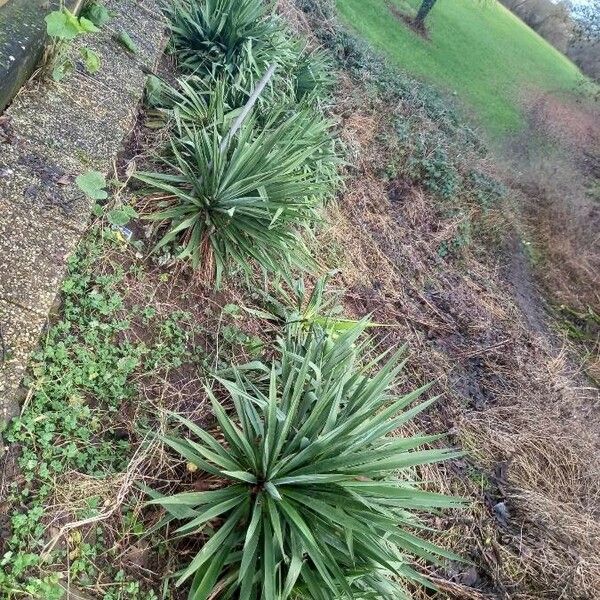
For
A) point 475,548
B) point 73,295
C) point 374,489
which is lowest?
point 475,548

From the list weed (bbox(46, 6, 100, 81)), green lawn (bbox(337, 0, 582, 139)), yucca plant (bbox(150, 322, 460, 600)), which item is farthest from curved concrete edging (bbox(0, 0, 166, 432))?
green lawn (bbox(337, 0, 582, 139))

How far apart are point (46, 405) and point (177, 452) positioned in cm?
60

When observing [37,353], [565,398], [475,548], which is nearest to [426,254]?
[565,398]

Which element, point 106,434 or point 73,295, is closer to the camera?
point 106,434

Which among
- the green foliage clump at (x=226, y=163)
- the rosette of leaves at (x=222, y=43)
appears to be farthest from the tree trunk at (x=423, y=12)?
the green foliage clump at (x=226, y=163)

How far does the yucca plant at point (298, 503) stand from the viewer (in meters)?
2.02

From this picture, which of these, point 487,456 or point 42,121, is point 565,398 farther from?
point 42,121

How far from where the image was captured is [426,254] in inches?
246

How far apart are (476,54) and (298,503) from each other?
16539mm

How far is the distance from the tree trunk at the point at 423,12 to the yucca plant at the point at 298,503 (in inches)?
568

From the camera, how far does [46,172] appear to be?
2.43m

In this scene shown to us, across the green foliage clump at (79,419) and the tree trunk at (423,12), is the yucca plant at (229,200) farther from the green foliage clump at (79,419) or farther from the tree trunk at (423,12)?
the tree trunk at (423,12)

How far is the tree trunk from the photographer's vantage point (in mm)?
14086

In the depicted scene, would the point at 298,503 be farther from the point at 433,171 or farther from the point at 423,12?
the point at 423,12
